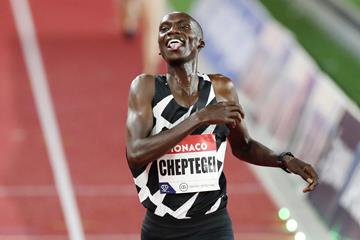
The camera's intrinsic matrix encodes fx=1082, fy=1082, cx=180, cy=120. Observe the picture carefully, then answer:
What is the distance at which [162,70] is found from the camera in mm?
12430

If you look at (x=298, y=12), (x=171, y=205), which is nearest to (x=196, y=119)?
(x=171, y=205)

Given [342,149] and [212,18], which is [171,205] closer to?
[342,149]

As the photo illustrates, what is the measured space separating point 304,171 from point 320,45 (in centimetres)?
790

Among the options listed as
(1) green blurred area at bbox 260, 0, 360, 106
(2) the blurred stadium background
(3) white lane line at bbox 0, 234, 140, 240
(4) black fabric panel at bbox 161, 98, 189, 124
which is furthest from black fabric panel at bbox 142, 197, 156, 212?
(1) green blurred area at bbox 260, 0, 360, 106

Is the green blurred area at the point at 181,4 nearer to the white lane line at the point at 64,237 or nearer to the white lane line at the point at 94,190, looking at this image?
the white lane line at the point at 94,190

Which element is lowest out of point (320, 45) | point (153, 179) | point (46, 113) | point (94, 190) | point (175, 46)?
point (153, 179)

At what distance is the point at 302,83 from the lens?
325 inches

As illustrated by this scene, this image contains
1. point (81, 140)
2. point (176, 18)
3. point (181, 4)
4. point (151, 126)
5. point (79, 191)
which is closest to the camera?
point (151, 126)

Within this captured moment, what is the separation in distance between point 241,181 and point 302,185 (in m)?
1.28

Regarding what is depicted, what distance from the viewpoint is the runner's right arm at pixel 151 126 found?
4.27 meters

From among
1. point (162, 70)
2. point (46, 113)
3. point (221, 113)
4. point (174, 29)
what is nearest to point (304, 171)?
point (221, 113)

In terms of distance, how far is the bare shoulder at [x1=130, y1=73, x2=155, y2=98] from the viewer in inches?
179

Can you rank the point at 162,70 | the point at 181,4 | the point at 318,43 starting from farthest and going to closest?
the point at 181,4
the point at 318,43
the point at 162,70

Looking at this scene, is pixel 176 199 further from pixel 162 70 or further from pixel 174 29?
pixel 162 70
